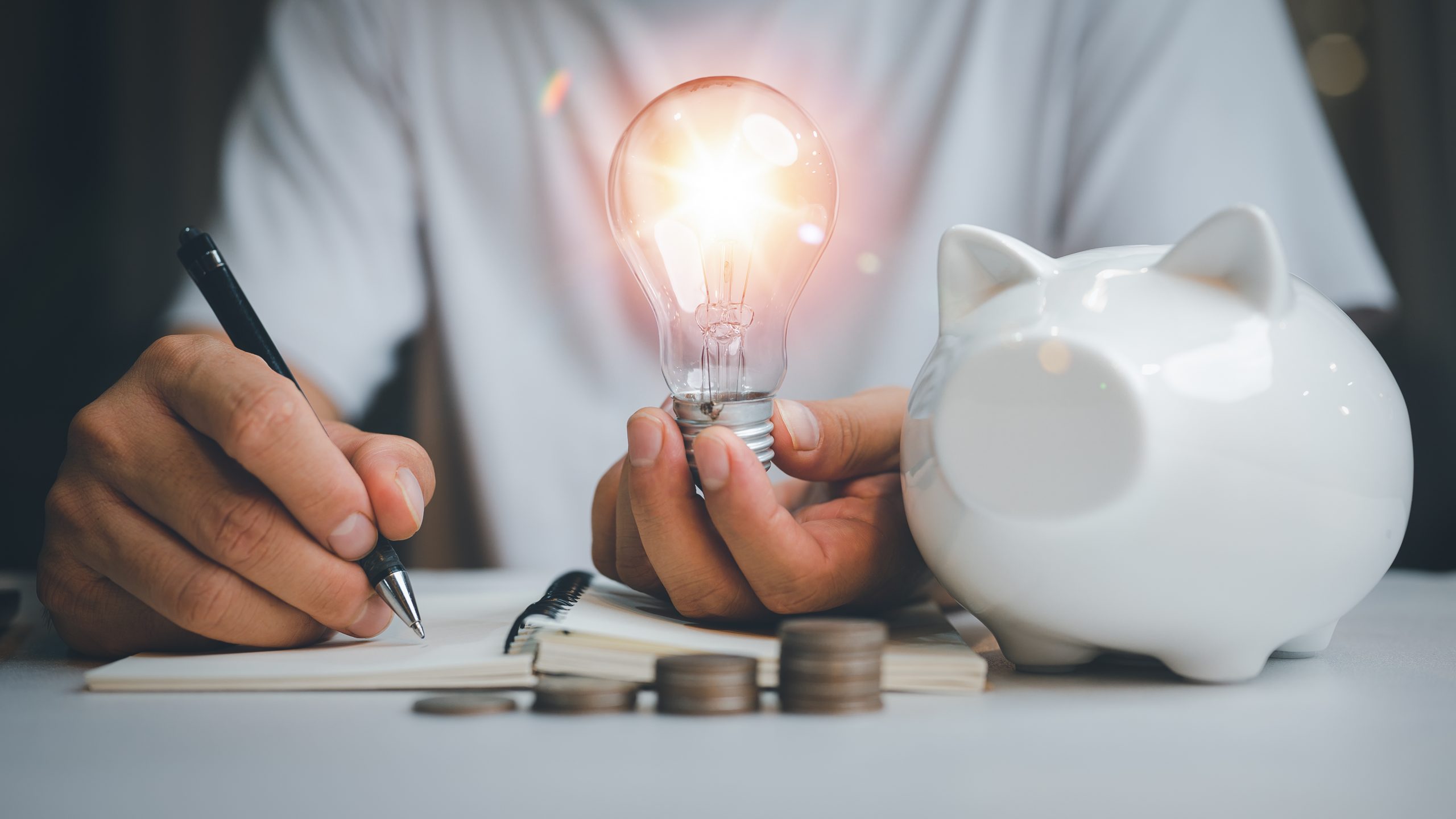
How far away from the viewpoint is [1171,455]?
0.57 metres

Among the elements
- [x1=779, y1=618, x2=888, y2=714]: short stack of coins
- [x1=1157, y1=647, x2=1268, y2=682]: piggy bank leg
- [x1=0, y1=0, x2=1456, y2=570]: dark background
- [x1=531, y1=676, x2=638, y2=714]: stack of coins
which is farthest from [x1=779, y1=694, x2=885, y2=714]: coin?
[x1=0, y1=0, x2=1456, y2=570]: dark background

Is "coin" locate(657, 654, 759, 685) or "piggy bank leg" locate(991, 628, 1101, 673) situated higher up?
"coin" locate(657, 654, 759, 685)

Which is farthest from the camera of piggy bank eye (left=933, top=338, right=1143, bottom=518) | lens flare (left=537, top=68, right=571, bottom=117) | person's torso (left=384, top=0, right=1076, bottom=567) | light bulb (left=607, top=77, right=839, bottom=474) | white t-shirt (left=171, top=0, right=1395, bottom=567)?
lens flare (left=537, top=68, right=571, bottom=117)

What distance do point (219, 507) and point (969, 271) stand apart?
1.87 feet

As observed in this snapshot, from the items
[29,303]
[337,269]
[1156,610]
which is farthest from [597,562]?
[29,303]

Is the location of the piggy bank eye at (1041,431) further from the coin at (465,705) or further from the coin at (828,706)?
the coin at (465,705)

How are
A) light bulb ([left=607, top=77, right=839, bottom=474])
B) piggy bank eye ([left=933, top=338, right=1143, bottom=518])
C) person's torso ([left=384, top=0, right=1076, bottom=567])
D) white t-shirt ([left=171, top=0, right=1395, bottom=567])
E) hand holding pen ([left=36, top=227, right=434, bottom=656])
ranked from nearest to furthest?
piggy bank eye ([left=933, top=338, right=1143, bottom=518]), hand holding pen ([left=36, top=227, right=434, bottom=656]), light bulb ([left=607, top=77, right=839, bottom=474]), white t-shirt ([left=171, top=0, right=1395, bottom=567]), person's torso ([left=384, top=0, right=1076, bottom=567])

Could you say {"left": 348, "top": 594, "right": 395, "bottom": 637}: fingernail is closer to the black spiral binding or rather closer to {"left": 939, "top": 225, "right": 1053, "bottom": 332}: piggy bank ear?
the black spiral binding

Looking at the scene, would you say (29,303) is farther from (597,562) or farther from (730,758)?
(730,758)

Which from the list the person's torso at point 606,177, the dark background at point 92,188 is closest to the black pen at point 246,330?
the person's torso at point 606,177

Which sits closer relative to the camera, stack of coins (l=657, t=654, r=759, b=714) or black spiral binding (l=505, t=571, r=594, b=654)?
stack of coins (l=657, t=654, r=759, b=714)

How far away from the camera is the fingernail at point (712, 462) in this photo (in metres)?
0.65

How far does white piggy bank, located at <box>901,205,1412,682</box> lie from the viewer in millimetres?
570

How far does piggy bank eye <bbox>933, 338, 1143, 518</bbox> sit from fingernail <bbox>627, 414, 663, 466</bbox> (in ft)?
0.65
